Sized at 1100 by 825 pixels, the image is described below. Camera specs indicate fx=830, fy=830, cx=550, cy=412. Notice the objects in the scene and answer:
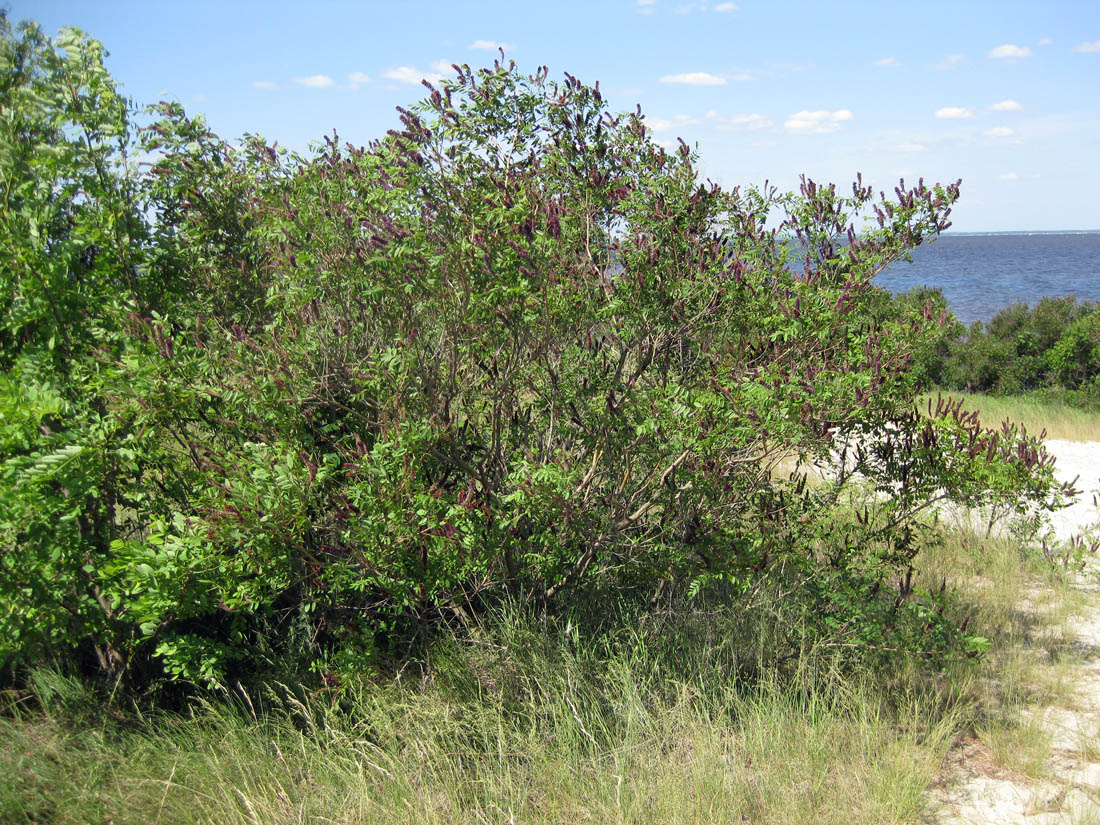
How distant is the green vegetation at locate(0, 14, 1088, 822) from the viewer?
3.31m

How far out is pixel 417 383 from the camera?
11.7 ft

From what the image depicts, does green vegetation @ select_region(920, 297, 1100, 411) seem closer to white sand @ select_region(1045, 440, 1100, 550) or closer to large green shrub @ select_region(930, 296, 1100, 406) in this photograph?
large green shrub @ select_region(930, 296, 1100, 406)

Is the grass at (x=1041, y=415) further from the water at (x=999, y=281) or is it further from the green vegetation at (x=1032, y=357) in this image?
the water at (x=999, y=281)

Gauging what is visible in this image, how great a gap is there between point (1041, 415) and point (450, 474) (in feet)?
44.5

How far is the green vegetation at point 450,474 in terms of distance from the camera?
3312 millimetres

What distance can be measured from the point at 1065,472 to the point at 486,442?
352 inches

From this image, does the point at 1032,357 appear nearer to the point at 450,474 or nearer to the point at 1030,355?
the point at 1030,355

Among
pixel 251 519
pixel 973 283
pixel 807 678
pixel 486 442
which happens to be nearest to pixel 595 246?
pixel 486 442

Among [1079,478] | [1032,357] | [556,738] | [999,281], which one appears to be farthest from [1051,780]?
[999,281]

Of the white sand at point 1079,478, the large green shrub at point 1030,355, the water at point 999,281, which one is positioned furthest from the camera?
the water at point 999,281

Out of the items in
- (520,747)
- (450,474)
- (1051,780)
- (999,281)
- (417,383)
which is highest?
(999,281)

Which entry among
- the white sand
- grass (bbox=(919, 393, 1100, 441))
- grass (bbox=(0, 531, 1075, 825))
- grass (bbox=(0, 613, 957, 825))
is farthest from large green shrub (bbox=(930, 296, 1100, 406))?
grass (bbox=(0, 613, 957, 825))

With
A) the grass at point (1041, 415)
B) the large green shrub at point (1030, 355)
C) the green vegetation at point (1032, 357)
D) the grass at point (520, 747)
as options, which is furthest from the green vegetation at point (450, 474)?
the large green shrub at point (1030, 355)

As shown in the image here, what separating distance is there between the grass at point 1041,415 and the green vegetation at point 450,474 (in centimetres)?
834
